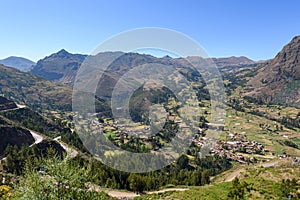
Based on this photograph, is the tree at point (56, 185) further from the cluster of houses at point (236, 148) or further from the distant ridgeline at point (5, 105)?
the cluster of houses at point (236, 148)

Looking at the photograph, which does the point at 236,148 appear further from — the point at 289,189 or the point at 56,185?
the point at 56,185

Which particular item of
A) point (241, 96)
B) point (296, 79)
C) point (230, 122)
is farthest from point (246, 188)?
point (296, 79)

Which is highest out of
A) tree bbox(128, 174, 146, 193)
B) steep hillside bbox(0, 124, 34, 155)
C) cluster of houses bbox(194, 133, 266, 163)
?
steep hillside bbox(0, 124, 34, 155)

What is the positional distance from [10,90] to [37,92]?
1728cm

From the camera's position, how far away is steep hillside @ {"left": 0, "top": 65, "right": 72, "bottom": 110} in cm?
14350

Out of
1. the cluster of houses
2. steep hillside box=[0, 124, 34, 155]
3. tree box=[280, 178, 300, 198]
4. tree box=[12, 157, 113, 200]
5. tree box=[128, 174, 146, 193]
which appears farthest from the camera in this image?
the cluster of houses

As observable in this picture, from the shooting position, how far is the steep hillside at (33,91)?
143500mm

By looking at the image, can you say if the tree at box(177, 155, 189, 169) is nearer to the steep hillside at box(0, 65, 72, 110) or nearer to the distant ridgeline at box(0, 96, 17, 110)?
the distant ridgeline at box(0, 96, 17, 110)

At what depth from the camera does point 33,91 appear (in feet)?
543

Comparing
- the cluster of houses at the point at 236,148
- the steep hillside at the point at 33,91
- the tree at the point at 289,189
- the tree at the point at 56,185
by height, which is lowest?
the cluster of houses at the point at 236,148

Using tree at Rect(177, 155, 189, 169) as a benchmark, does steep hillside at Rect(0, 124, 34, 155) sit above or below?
above

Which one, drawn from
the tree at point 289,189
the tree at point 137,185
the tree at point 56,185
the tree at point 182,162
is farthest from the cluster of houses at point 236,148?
the tree at point 56,185

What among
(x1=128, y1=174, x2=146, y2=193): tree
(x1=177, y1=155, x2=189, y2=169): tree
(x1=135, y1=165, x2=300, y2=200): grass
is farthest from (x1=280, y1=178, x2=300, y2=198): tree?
(x1=177, y1=155, x2=189, y2=169): tree

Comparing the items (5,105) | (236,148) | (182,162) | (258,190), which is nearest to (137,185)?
(258,190)
